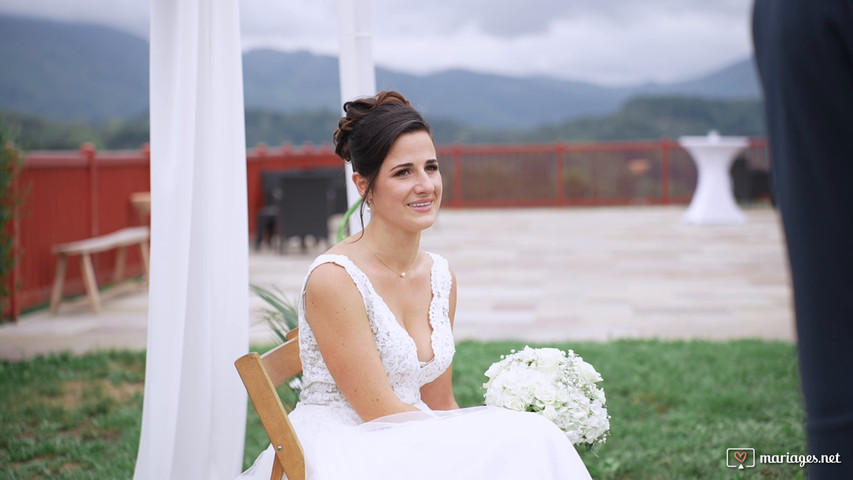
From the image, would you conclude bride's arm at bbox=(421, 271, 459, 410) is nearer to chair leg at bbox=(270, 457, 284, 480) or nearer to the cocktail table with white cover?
chair leg at bbox=(270, 457, 284, 480)

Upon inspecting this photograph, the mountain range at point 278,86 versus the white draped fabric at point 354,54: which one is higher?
the mountain range at point 278,86

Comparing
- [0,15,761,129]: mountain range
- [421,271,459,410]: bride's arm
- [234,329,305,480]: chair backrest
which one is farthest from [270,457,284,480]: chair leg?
[0,15,761,129]: mountain range

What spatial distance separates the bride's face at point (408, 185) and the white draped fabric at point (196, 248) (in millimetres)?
896

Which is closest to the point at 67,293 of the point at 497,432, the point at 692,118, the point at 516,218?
the point at 497,432

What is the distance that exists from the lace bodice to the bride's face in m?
0.20

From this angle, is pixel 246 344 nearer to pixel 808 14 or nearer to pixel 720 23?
pixel 808 14

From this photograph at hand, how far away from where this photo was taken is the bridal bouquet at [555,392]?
8.13 ft

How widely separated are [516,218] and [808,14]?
59.7 ft

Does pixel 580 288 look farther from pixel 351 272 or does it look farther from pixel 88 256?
pixel 351 272

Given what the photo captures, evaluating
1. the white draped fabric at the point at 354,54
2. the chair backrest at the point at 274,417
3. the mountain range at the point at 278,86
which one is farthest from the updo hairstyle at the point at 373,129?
the mountain range at the point at 278,86

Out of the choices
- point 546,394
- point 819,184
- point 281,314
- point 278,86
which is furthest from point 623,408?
point 278,86

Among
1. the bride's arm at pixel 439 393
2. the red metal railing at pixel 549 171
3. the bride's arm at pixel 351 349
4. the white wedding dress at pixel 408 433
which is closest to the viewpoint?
the white wedding dress at pixel 408 433

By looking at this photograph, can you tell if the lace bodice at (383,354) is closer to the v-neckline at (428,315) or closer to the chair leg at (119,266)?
the v-neckline at (428,315)

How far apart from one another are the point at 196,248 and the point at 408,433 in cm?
136
